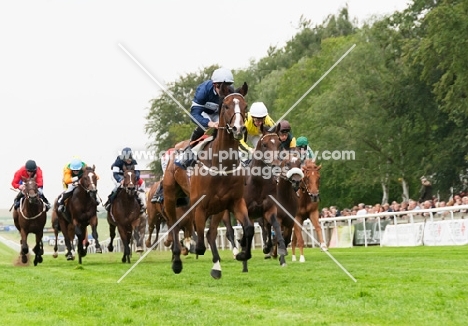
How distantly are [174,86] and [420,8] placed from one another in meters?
32.9

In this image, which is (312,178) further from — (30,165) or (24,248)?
(24,248)

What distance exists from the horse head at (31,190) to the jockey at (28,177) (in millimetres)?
187

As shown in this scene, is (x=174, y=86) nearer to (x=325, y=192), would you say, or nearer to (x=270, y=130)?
(x=325, y=192)

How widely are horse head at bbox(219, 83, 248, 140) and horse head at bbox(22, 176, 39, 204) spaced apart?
35.3 feet

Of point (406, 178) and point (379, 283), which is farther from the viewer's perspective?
point (406, 178)

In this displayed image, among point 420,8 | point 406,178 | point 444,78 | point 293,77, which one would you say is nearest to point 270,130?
point 444,78

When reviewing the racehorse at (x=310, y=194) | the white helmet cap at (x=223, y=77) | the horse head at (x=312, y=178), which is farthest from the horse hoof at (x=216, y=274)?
the horse head at (x=312, y=178)

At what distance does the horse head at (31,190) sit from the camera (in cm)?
2273

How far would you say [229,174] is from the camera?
13227 mm

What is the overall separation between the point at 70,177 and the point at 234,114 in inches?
523

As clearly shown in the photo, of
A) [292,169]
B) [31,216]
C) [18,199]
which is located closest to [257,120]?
[292,169]

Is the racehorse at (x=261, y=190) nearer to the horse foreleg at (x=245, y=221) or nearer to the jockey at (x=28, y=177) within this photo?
the horse foreleg at (x=245, y=221)

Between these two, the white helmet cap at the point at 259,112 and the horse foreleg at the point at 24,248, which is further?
the horse foreleg at the point at 24,248

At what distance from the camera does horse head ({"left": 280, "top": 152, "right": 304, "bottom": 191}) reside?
1817 centimetres
